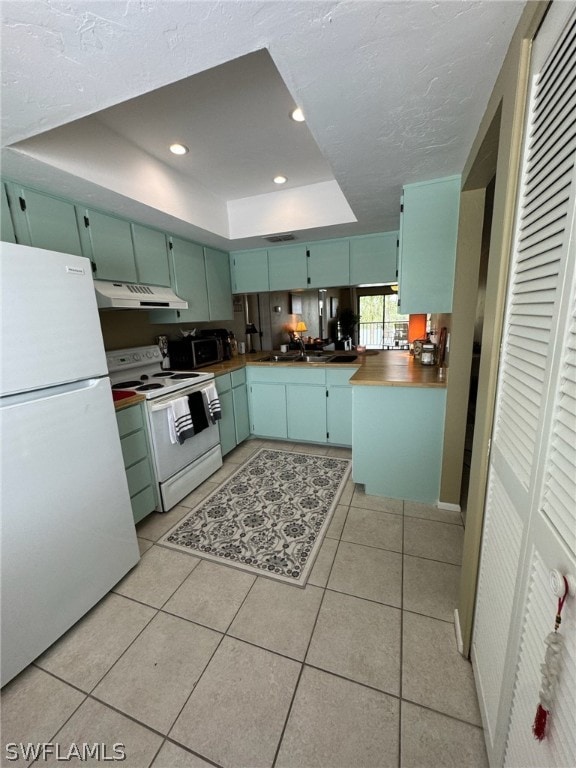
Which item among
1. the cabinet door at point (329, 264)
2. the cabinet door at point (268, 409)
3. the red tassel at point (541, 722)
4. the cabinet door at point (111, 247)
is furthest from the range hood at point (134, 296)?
the red tassel at point (541, 722)

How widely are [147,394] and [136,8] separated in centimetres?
179

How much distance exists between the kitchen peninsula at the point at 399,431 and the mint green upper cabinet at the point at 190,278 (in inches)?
68.7

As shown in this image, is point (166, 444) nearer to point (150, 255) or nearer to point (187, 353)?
point (187, 353)

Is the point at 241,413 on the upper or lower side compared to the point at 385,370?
lower

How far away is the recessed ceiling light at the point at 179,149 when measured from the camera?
6.71ft

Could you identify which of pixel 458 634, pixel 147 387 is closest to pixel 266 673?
pixel 458 634

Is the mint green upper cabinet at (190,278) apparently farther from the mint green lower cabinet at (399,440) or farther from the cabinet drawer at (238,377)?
the mint green lower cabinet at (399,440)

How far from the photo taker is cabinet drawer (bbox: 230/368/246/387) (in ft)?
10.5

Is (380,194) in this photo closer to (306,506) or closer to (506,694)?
(306,506)

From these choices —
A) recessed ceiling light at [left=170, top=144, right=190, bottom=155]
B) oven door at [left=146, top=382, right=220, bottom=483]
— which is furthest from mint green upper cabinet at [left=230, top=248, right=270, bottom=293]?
oven door at [left=146, top=382, right=220, bottom=483]

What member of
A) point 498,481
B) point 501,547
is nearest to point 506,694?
point 501,547

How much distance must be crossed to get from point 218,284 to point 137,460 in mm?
2108

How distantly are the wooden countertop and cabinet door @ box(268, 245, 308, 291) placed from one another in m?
0.90

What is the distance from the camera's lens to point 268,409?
3432 mm
